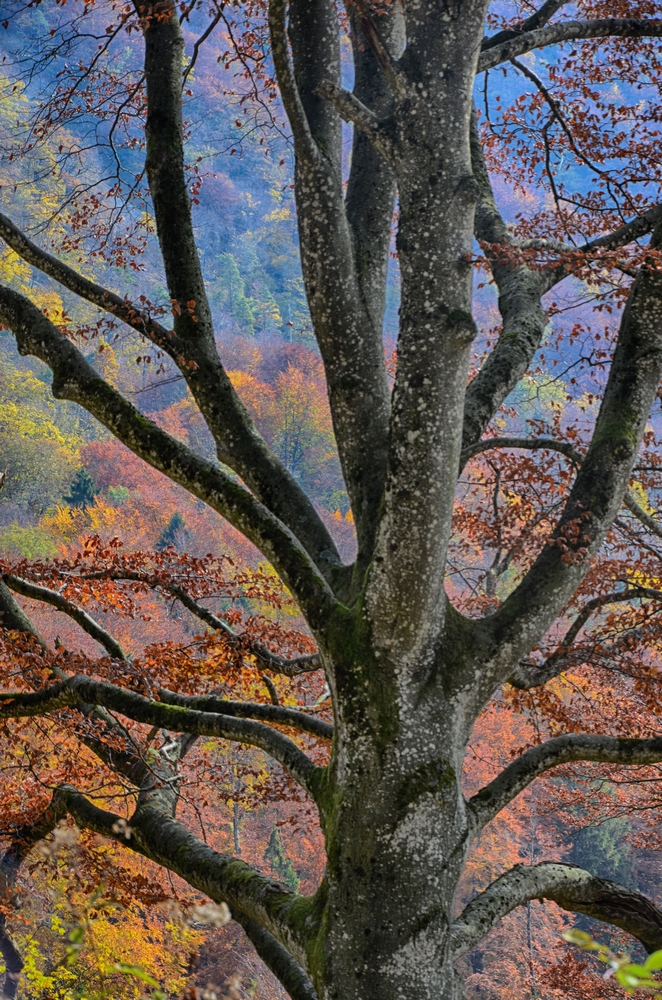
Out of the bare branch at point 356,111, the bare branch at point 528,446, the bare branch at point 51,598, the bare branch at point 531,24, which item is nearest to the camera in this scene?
the bare branch at point 356,111

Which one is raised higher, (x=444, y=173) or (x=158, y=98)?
(x=158, y=98)

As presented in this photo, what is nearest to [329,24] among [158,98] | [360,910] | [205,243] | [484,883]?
[158,98]

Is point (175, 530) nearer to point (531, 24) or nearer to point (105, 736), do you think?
point (105, 736)

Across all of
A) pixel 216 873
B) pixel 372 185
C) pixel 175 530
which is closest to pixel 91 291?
pixel 372 185

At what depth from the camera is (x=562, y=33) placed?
3512mm

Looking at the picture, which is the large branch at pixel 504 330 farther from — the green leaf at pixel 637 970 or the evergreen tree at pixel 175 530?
the evergreen tree at pixel 175 530

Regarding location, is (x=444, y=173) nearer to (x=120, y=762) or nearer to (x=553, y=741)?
(x=553, y=741)

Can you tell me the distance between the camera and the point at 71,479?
1156 inches

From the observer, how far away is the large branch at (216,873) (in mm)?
2953

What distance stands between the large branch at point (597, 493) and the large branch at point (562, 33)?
1.14 meters

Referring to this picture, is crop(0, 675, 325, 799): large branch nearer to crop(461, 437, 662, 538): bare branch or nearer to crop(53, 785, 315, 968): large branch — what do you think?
crop(53, 785, 315, 968): large branch

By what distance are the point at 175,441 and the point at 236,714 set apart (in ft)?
4.08

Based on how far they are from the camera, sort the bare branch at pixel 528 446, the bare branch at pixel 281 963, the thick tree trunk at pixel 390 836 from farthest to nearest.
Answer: the bare branch at pixel 528 446
the bare branch at pixel 281 963
the thick tree trunk at pixel 390 836

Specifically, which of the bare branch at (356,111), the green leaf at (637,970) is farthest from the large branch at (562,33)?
the green leaf at (637,970)
